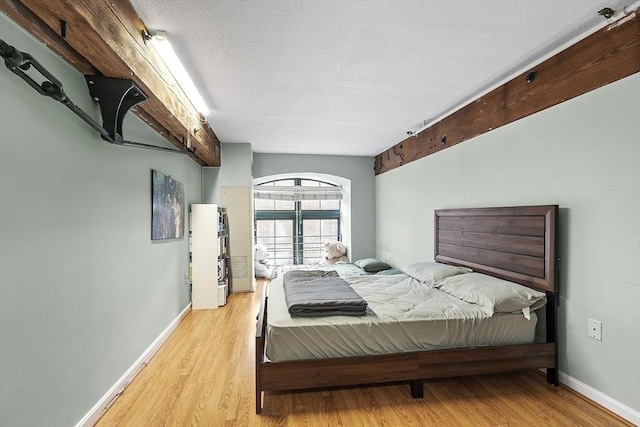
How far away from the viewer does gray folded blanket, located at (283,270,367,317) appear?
2148mm

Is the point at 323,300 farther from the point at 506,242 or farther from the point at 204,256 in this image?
the point at 204,256

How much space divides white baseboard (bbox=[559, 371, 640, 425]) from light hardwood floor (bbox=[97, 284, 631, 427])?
42mm

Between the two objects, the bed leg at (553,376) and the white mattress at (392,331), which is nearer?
the white mattress at (392,331)

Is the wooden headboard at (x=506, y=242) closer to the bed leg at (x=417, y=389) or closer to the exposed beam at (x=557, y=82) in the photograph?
the exposed beam at (x=557, y=82)

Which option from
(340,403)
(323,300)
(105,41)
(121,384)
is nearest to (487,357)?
(340,403)

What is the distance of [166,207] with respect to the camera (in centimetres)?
310

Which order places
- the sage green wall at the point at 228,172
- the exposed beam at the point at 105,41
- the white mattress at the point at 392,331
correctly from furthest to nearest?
the sage green wall at the point at 228,172
the white mattress at the point at 392,331
the exposed beam at the point at 105,41

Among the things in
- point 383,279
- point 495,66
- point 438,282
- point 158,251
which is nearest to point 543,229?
point 438,282

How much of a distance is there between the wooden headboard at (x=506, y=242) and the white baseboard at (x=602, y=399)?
0.66 meters

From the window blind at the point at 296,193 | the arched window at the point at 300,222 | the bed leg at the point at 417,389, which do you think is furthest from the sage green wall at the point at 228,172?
the bed leg at the point at 417,389

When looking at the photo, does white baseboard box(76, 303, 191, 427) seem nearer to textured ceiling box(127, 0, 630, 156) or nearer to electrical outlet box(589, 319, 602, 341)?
textured ceiling box(127, 0, 630, 156)

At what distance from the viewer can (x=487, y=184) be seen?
288cm

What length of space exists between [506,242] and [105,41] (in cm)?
313

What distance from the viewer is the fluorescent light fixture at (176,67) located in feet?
6.17
